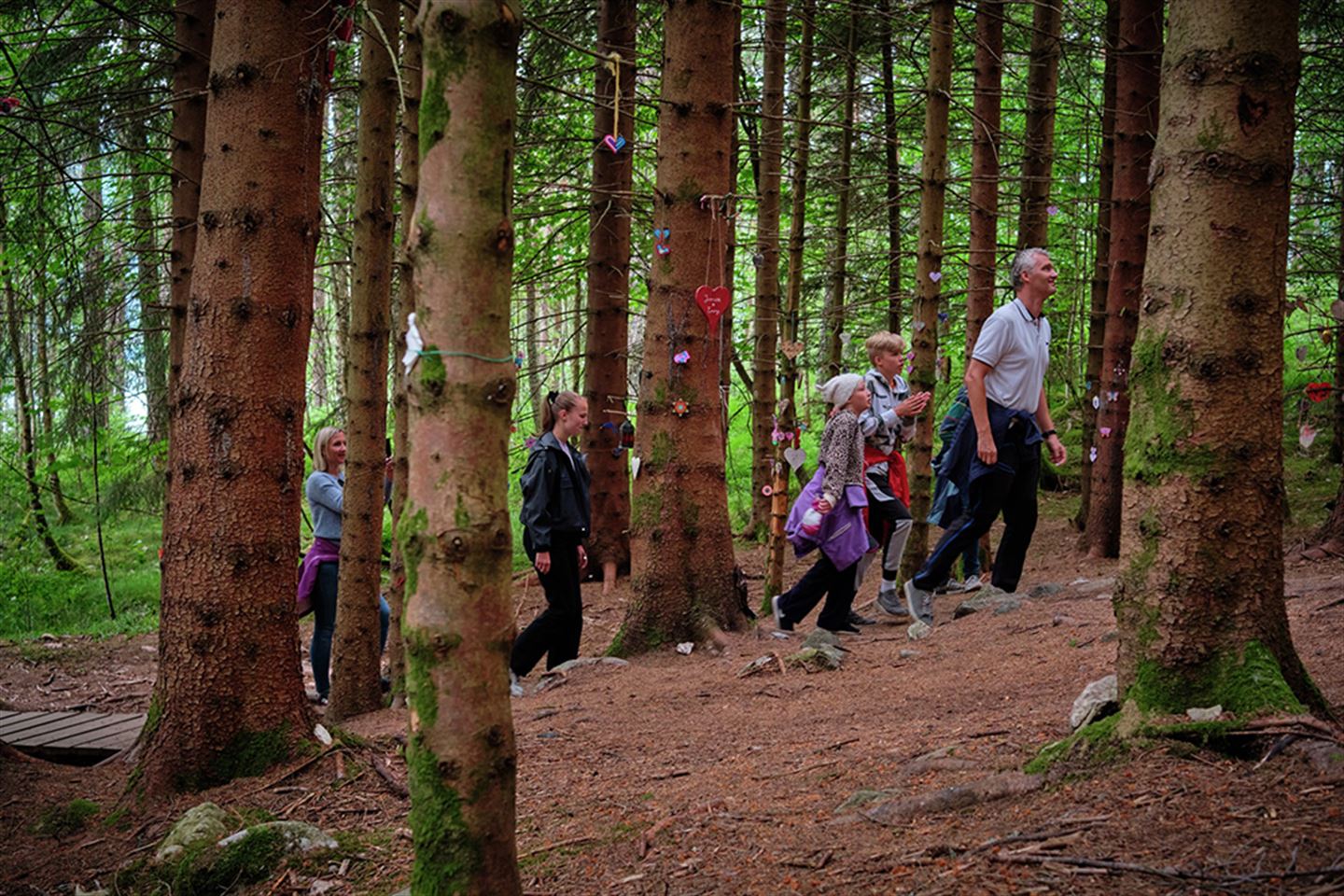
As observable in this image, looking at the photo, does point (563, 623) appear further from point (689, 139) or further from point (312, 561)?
point (689, 139)

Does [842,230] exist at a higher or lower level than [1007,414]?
higher

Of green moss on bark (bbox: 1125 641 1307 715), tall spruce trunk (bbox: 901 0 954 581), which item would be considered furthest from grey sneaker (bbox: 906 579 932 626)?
green moss on bark (bbox: 1125 641 1307 715)

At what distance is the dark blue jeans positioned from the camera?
7.98 meters

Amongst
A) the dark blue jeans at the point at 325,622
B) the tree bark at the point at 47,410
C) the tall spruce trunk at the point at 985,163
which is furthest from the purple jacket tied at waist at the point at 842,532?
the tree bark at the point at 47,410

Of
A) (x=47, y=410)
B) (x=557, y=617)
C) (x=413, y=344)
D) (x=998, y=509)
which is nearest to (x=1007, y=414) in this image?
(x=998, y=509)

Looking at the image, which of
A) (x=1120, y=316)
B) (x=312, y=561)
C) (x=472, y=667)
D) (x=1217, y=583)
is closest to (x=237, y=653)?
(x=472, y=667)

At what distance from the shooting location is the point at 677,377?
721 centimetres

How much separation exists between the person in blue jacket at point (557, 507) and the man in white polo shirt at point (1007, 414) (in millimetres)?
2462

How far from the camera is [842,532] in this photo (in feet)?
23.9

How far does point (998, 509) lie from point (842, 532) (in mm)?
1021

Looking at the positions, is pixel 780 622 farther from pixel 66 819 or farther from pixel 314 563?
pixel 66 819

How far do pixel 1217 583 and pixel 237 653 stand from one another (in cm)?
392

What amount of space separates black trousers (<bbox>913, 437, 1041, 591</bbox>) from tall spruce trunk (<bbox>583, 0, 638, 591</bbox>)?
13.9 feet

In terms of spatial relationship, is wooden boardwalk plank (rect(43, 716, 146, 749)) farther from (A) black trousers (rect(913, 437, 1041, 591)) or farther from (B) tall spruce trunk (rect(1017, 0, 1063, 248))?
(B) tall spruce trunk (rect(1017, 0, 1063, 248))
